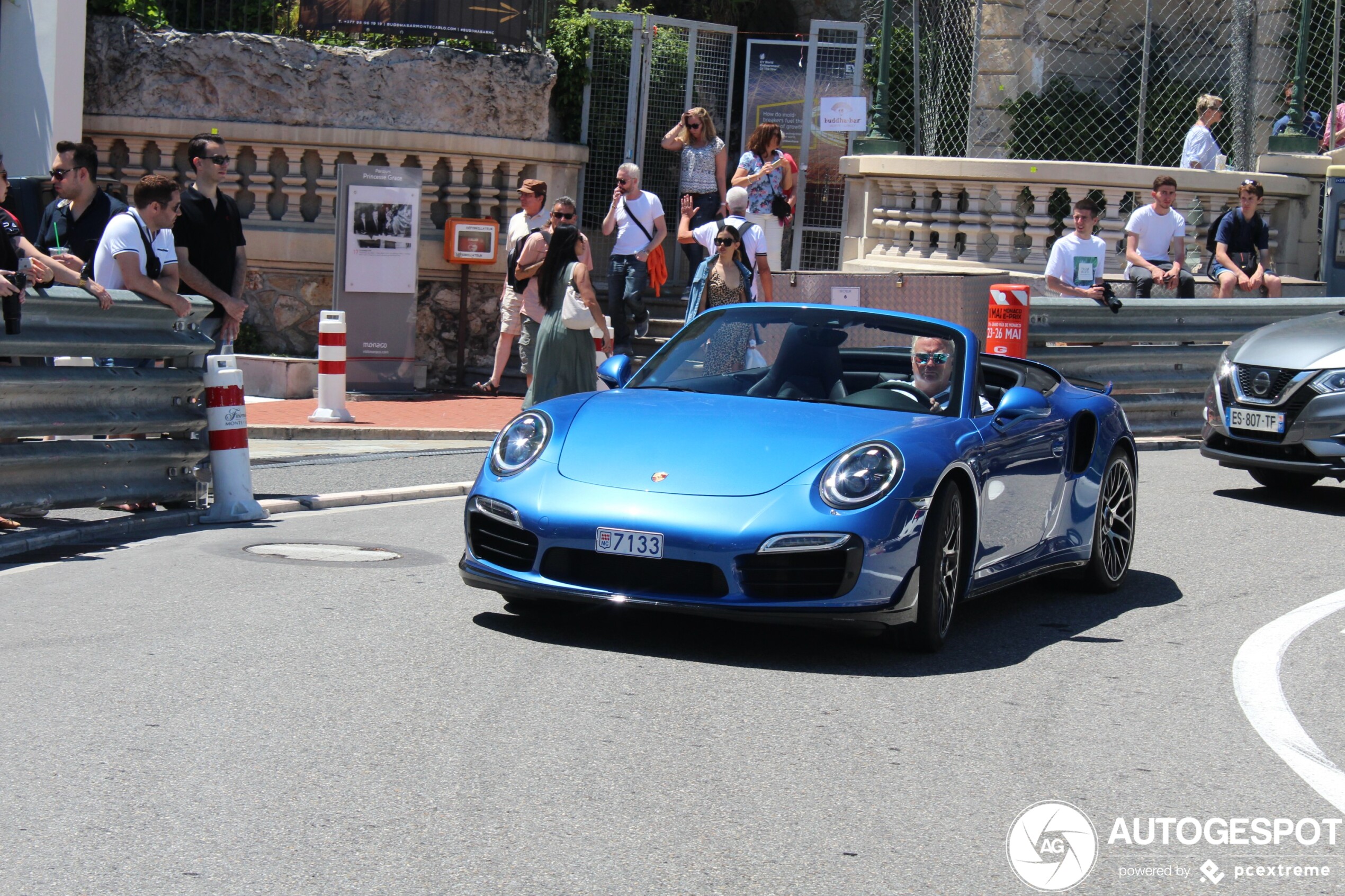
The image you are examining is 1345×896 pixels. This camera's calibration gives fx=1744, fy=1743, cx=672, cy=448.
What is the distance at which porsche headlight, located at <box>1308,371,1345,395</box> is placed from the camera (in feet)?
37.6

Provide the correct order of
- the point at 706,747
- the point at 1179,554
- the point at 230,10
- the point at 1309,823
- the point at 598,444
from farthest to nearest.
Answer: the point at 230,10, the point at 1179,554, the point at 598,444, the point at 706,747, the point at 1309,823

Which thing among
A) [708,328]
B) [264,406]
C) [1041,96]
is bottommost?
[264,406]

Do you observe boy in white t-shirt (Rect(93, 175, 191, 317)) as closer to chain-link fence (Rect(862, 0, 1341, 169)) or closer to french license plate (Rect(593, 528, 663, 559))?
french license plate (Rect(593, 528, 663, 559))

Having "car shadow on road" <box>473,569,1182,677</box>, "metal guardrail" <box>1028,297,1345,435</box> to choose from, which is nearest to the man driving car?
"car shadow on road" <box>473,569,1182,677</box>

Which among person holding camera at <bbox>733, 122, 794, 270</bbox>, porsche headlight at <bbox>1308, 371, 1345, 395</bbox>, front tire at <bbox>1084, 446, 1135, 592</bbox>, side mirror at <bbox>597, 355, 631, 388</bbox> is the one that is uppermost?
Answer: person holding camera at <bbox>733, 122, 794, 270</bbox>

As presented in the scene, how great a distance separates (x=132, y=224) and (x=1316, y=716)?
7.01 metres

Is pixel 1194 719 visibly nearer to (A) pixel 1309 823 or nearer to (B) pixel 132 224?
(A) pixel 1309 823

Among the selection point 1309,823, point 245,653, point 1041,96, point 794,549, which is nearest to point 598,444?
point 794,549

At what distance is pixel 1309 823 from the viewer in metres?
4.79

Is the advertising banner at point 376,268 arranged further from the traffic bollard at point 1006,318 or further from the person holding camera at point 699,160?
the traffic bollard at point 1006,318

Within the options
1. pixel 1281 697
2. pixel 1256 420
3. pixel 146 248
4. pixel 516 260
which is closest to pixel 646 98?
pixel 516 260

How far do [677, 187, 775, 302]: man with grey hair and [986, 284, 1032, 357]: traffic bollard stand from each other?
1.79m

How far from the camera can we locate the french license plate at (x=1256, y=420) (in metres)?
11.6

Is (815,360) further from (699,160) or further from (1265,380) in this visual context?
(699,160)
